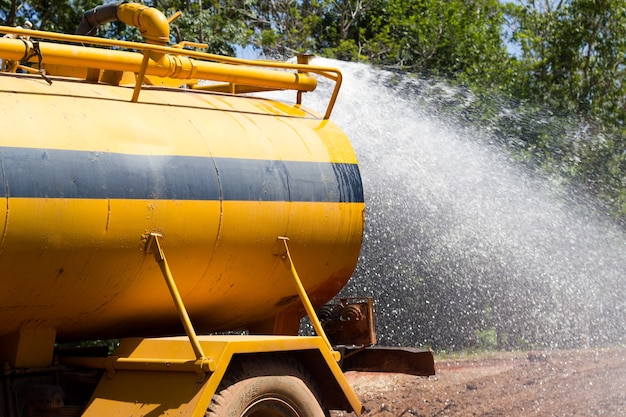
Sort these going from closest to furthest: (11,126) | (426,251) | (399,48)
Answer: (11,126), (426,251), (399,48)

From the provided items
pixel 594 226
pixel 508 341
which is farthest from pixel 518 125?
pixel 508 341

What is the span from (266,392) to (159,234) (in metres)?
0.93

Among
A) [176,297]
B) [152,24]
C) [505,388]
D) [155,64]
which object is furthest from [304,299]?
[505,388]

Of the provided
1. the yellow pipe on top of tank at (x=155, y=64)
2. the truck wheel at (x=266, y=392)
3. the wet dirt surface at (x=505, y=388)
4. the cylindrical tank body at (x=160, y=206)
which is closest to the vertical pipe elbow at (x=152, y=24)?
the yellow pipe on top of tank at (x=155, y=64)

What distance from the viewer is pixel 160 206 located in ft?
16.6

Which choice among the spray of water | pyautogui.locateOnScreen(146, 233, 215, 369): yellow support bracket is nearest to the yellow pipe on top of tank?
pyautogui.locateOnScreen(146, 233, 215, 369): yellow support bracket

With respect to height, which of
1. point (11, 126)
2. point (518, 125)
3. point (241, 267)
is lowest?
point (518, 125)

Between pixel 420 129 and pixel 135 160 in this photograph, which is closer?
pixel 135 160

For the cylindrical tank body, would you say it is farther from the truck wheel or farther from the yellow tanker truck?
the truck wheel

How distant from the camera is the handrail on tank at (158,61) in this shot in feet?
16.3

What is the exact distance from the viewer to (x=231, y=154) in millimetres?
5469

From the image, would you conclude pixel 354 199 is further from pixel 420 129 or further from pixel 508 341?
pixel 508 341

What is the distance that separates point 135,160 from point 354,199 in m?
1.54

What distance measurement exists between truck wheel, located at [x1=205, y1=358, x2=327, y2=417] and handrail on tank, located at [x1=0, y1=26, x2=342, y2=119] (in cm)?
154
